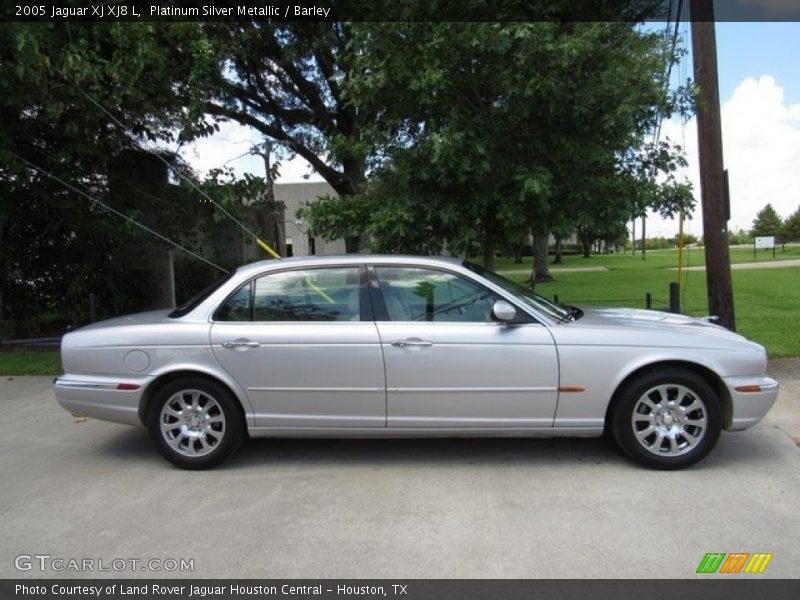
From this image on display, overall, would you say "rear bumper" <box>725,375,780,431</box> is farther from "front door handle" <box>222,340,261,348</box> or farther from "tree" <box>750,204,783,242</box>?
"tree" <box>750,204,783,242</box>

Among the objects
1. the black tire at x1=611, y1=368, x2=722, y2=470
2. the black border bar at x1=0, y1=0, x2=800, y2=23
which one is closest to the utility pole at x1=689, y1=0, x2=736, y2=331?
the black border bar at x1=0, y1=0, x2=800, y2=23

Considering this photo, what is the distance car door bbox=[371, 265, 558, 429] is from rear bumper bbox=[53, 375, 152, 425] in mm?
1892

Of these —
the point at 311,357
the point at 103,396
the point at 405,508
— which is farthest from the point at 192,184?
the point at 405,508

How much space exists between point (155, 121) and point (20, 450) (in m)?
5.69

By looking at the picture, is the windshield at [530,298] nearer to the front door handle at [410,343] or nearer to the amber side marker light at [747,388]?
the front door handle at [410,343]

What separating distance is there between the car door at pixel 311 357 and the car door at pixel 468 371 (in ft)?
0.51

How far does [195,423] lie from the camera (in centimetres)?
475

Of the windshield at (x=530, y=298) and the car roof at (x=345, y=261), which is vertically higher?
the car roof at (x=345, y=261)

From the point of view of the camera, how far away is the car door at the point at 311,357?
4.56m

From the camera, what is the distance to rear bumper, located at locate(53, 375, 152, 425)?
4734 millimetres
